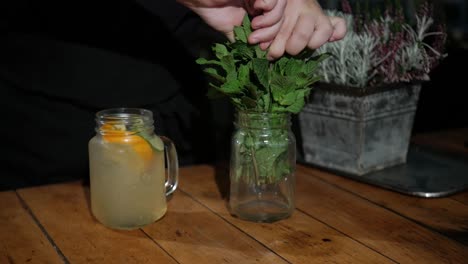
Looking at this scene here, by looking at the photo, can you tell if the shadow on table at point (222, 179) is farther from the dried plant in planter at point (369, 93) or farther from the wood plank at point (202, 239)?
the dried plant in planter at point (369, 93)

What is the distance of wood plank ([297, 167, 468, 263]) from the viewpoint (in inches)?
36.3

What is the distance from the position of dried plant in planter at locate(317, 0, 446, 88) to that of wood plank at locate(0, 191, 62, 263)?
64 cm

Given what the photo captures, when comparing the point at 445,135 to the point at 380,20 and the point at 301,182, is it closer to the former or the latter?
the point at 380,20

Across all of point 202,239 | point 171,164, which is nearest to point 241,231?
A: point 202,239

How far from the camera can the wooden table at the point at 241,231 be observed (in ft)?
2.99

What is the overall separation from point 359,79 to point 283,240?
0.44 m

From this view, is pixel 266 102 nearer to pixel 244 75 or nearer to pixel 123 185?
pixel 244 75

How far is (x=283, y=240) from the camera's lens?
3.16 feet

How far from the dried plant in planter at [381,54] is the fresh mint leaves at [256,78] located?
0.77 ft

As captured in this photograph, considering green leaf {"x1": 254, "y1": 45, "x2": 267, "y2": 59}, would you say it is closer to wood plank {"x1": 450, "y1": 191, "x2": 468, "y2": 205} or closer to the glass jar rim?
the glass jar rim

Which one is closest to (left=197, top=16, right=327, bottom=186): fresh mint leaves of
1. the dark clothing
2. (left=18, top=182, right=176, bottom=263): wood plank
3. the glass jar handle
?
the glass jar handle

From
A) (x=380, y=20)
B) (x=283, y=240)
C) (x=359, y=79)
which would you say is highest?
(x=380, y=20)

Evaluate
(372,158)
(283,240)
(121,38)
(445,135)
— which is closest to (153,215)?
(283,240)

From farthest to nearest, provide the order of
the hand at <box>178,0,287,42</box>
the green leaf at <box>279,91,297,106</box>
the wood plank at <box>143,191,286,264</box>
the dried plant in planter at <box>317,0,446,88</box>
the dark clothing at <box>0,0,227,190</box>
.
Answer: the dark clothing at <box>0,0,227,190</box> < the dried plant in planter at <box>317,0,446,88</box> < the hand at <box>178,0,287,42</box> < the green leaf at <box>279,91,297,106</box> < the wood plank at <box>143,191,286,264</box>
